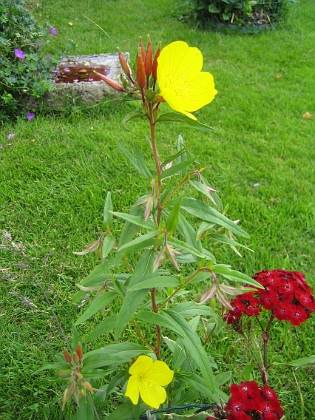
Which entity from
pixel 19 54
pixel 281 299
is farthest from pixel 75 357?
pixel 19 54

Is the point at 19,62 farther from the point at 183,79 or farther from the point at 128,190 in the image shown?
the point at 183,79

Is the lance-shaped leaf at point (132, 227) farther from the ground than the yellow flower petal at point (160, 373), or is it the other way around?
the lance-shaped leaf at point (132, 227)

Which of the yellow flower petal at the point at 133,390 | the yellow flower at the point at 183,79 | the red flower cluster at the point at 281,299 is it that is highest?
the yellow flower at the point at 183,79

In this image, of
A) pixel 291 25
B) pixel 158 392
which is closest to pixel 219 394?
pixel 158 392

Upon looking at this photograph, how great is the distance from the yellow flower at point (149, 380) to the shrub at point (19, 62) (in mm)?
2707

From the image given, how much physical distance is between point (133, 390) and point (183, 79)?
34.4 inches

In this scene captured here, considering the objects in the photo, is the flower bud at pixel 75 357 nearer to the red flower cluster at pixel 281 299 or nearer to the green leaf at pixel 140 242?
the green leaf at pixel 140 242

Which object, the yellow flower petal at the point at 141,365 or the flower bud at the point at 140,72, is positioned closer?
the flower bud at the point at 140,72

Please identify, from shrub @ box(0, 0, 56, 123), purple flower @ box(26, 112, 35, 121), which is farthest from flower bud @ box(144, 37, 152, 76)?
purple flower @ box(26, 112, 35, 121)

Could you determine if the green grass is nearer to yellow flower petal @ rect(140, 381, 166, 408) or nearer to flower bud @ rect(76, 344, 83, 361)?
flower bud @ rect(76, 344, 83, 361)

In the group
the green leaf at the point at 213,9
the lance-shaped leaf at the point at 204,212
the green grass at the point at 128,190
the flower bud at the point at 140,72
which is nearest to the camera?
the flower bud at the point at 140,72

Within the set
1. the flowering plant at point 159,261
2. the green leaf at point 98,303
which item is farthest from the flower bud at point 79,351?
the green leaf at point 98,303

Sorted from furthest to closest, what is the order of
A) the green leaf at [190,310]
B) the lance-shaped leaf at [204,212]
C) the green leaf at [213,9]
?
1. the green leaf at [213,9]
2. the green leaf at [190,310]
3. the lance-shaped leaf at [204,212]

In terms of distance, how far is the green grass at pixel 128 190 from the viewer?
226 centimetres
